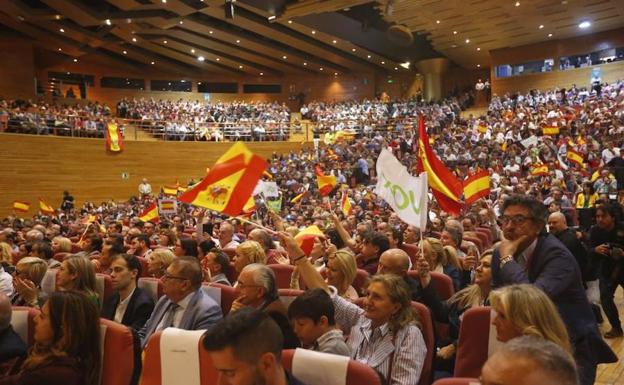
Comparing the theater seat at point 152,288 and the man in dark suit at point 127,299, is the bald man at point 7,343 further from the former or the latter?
the theater seat at point 152,288

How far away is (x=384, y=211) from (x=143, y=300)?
8.13 metres

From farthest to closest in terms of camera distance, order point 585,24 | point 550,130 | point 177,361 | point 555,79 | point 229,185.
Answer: point 555,79
point 585,24
point 550,130
point 229,185
point 177,361

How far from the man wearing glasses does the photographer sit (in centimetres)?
378

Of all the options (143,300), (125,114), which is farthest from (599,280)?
(125,114)

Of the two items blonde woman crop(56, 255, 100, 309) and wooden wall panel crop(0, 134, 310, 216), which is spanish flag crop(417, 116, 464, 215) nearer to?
blonde woman crop(56, 255, 100, 309)

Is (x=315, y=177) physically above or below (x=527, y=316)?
above

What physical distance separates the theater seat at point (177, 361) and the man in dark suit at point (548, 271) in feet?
4.94

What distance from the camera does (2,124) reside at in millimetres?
17750

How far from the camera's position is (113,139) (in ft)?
67.5

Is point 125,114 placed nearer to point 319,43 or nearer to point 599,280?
point 319,43

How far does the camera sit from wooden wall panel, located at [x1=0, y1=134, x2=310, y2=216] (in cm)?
1778

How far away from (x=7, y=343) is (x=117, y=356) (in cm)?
81

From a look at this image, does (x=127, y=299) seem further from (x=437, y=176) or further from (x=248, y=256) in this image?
(x=437, y=176)

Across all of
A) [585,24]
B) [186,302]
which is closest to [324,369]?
[186,302]
